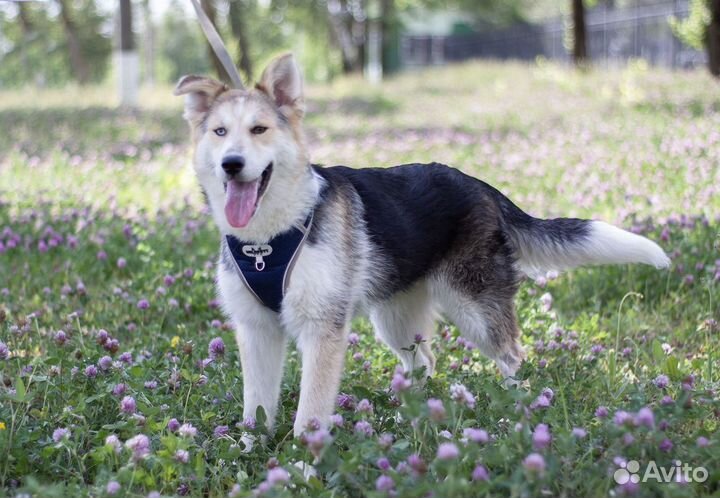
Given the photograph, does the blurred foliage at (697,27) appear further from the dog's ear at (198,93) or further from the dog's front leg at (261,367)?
the dog's front leg at (261,367)

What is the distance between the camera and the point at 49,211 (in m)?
8.21

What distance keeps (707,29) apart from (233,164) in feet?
59.6

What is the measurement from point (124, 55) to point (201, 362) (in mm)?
19293

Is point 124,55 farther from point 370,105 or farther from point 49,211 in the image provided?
point 49,211

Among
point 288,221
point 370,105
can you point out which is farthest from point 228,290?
point 370,105

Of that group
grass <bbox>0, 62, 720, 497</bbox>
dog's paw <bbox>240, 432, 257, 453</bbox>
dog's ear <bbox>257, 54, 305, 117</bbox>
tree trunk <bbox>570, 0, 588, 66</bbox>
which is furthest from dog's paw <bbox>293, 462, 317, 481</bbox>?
tree trunk <bbox>570, 0, 588, 66</bbox>

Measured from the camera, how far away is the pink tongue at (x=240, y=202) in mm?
3834

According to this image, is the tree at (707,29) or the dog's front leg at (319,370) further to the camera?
the tree at (707,29)

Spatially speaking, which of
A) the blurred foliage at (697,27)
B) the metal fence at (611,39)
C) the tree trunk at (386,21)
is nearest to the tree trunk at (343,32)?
the tree trunk at (386,21)

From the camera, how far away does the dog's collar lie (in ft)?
12.6

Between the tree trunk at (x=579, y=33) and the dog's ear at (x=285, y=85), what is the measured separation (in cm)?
2219

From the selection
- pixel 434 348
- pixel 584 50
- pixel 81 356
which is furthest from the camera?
pixel 584 50

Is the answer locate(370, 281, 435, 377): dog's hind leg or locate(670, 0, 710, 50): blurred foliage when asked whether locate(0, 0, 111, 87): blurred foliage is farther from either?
locate(370, 281, 435, 377): dog's hind leg

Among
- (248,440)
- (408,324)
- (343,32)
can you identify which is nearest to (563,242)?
(408,324)
